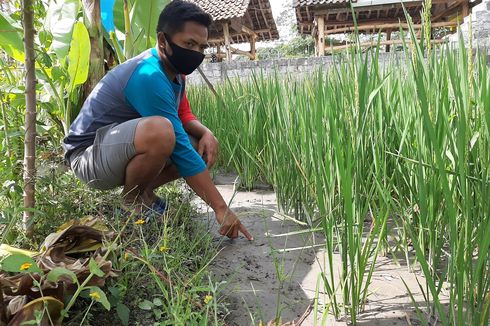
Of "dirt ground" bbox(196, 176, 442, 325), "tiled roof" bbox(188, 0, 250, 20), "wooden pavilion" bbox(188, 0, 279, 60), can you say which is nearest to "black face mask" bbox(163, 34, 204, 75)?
"dirt ground" bbox(196, 176, 442, 325)

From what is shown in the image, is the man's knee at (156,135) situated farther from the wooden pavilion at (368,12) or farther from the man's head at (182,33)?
the wooden pavilion at (368,12)

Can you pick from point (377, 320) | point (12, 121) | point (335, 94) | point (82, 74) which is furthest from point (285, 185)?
point (12, 121)

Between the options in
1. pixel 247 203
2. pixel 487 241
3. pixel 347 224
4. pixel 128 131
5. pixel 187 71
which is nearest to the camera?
→ pixel 487 241

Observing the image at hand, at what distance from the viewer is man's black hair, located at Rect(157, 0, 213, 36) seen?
1.57 m

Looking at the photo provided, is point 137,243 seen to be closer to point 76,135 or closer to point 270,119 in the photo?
point 76,135

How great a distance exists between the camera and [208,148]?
1941mm

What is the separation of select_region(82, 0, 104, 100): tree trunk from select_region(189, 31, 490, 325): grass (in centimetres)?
88

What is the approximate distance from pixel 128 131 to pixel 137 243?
0.47 meters

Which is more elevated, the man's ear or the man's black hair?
the man's black hair

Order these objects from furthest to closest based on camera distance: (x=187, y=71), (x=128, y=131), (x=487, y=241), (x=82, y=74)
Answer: (x=82, y=74), (x=187, y=71), (x=128, y=131), (x=487, y=241)

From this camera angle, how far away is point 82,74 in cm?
197

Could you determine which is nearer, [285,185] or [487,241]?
[487,241]

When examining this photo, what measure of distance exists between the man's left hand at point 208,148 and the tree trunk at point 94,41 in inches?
30.9

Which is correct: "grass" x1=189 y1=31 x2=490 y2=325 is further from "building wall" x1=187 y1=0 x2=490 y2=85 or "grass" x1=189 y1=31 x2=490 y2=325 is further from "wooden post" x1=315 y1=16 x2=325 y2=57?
"wooden post" x1=315 y1=16 x2=325 y2=57
